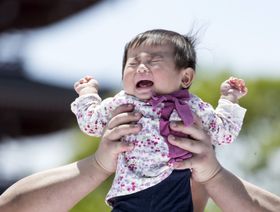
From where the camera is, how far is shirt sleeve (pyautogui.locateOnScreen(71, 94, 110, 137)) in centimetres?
276

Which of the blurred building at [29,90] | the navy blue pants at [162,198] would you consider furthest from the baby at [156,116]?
the blurred building at [29,90]

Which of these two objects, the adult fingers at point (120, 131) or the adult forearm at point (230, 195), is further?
the adult forearm at point (230, 195)

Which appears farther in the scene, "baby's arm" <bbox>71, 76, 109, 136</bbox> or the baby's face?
"baby's arm" <bbox>71, 76, 109, 136</bbox>

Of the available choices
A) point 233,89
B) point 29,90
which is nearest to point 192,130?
point 233,89

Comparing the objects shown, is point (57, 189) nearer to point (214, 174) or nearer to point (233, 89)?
point (214, 174)

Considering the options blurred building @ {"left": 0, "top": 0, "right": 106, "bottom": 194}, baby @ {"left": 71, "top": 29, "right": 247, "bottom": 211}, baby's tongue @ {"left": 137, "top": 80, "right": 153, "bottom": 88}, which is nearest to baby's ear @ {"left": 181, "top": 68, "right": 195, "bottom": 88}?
baby @ {"left": 71, "top": 29, "right": 247, "bottom": 211}

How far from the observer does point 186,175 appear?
2.68m

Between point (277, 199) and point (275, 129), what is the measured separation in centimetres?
743

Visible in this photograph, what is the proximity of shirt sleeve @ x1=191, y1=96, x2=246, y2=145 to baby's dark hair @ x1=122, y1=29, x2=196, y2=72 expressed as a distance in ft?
0.38

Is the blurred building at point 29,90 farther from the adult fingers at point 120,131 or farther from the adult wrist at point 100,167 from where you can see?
the adult fingers at point 120,131

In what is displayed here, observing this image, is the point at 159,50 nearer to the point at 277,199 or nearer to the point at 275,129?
the point at 277,199

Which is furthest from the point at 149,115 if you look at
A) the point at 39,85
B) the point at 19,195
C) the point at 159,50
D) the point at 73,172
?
the point at 39,85

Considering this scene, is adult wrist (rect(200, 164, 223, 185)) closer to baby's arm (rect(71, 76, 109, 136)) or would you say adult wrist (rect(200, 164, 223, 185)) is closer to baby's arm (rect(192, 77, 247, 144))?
baby's arm (rect(192, 77, 247, 144))

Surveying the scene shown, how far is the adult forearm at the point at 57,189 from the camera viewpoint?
285 cm
